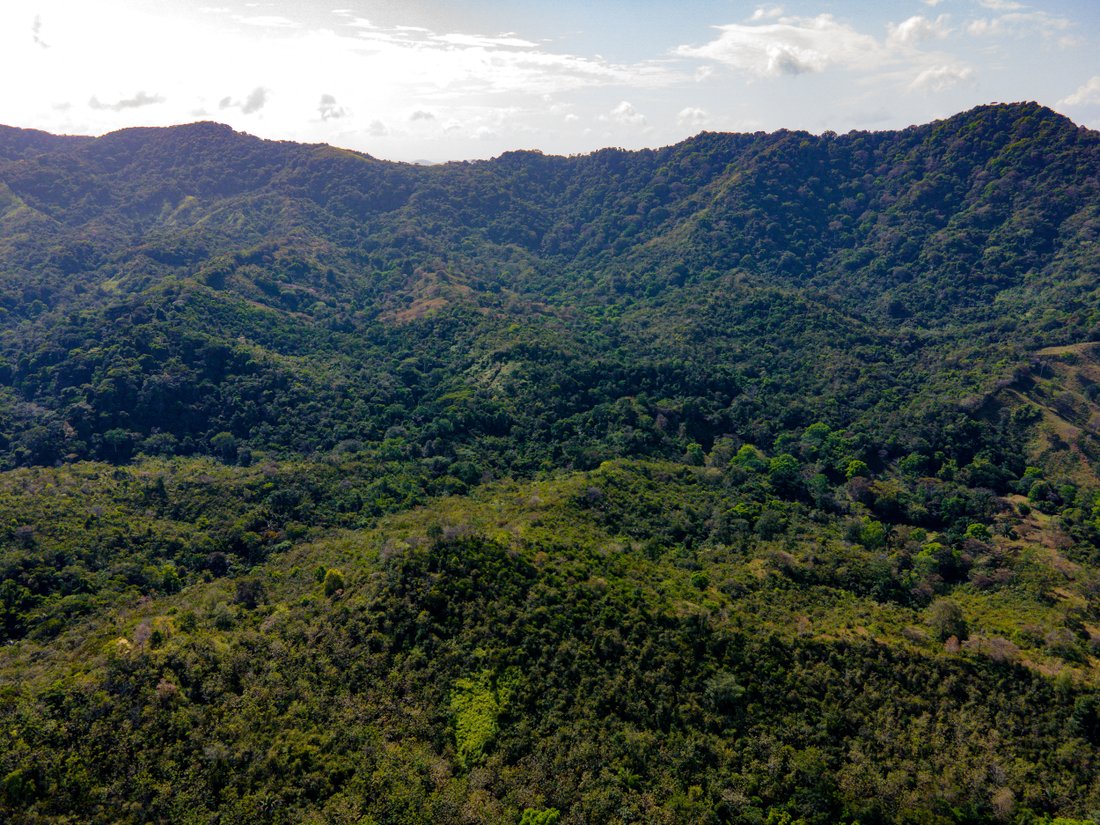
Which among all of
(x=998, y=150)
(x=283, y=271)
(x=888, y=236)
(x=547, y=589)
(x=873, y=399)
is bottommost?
(x=547, y=589)

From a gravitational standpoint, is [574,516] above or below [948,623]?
below

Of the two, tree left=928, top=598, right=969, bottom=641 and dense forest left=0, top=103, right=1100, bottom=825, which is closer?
dense forest left=0, top=103, right=1100, bottom=825

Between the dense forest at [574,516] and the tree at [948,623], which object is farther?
the tree at [948,623]

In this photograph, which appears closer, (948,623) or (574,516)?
(948,623)

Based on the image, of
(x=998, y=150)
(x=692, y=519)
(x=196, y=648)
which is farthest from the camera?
(x=998, y=150)

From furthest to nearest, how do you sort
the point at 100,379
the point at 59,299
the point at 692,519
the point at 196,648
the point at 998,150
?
the point at 998,150
the point at 59,299
the point at 100,379
the point at 692,519
the point at 196,648

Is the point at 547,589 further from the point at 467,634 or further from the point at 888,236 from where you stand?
the point at 888,236

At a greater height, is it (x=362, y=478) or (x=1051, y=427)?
(x=1051, y=427)

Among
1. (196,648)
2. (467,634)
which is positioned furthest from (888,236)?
(196,648)
